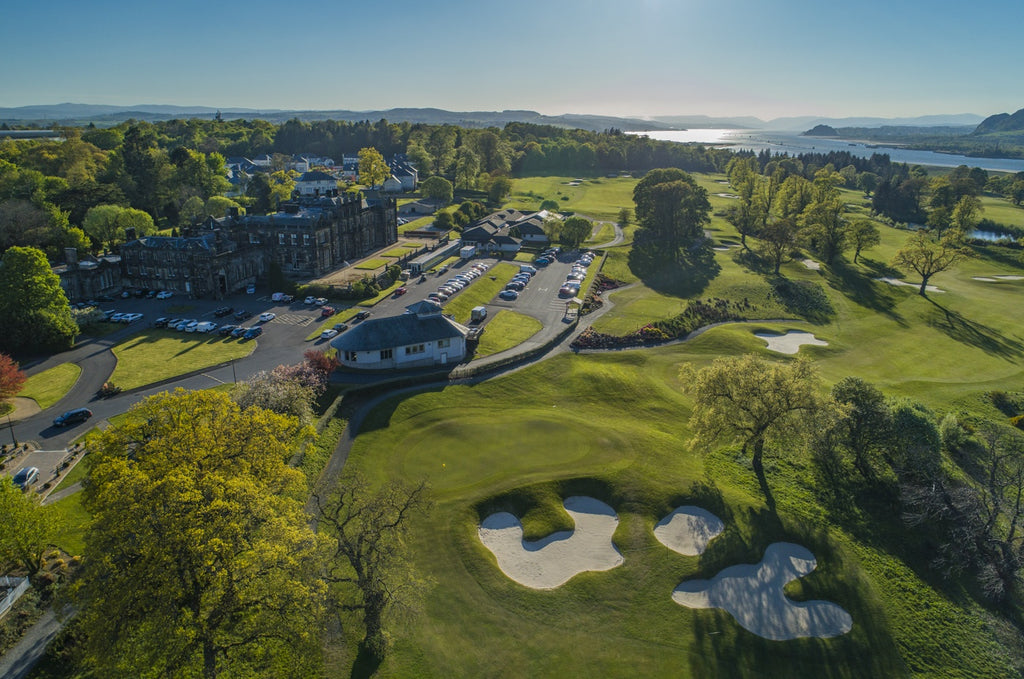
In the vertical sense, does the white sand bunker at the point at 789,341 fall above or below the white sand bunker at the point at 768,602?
above

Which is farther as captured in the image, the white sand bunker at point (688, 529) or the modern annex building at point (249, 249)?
the modern annex building at point (249, 249)

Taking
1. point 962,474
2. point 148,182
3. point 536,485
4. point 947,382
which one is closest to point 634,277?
point 947,382

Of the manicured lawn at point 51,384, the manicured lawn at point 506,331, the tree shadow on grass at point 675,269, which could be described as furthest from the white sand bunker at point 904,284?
the manicured lawn at point 51,384

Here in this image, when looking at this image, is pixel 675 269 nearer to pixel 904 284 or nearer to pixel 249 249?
pixel 904 284

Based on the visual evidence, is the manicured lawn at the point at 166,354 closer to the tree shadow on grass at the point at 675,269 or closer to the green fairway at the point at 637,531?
the green fairway at the point at 637,531

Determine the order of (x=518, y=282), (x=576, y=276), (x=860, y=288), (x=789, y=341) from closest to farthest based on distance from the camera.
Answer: (x=789, y=341)
(x=518, y=282)
(x=576, y=276)
(x=860, y=288)

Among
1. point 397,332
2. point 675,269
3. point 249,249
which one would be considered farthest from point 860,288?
point 249,249

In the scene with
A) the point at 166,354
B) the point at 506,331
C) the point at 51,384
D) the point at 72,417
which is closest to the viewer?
the point at 72,417

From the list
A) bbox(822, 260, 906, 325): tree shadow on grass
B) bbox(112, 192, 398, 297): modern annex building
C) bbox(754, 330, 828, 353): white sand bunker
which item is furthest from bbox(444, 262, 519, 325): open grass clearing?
bbox(822, 260, 906, 325): tree shadow on grass
